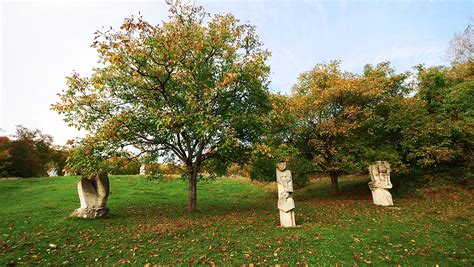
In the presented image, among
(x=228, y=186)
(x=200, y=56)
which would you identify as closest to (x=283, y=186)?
(x=200, y=56)

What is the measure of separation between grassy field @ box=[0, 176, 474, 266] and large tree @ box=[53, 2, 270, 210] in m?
3.54

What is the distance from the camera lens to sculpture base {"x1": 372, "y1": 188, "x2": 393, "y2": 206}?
16844 mm

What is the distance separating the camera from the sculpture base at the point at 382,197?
663 inches

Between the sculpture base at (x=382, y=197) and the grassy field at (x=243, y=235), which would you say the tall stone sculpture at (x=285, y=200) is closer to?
the grassy field at (x=243, y=235)

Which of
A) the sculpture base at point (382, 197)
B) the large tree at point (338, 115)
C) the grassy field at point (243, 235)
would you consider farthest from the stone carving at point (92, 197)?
the sculpture base at point (382, 197)

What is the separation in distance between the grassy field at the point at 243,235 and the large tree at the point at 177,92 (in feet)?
11.6

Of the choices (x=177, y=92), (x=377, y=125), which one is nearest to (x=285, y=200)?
(x=177, y=92)

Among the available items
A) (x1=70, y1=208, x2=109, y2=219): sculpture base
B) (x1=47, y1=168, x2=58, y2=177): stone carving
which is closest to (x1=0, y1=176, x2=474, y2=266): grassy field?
(x1=70, y1=208, x2=109, y2=219): sculpture base

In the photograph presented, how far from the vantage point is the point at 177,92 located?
14.6 m

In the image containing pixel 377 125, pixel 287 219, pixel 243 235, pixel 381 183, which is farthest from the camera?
pixel 377 125

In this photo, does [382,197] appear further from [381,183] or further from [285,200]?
[285,200]

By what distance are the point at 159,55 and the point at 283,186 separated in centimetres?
914

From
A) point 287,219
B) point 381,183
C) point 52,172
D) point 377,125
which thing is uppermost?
point 377,125

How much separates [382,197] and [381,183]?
93cm
